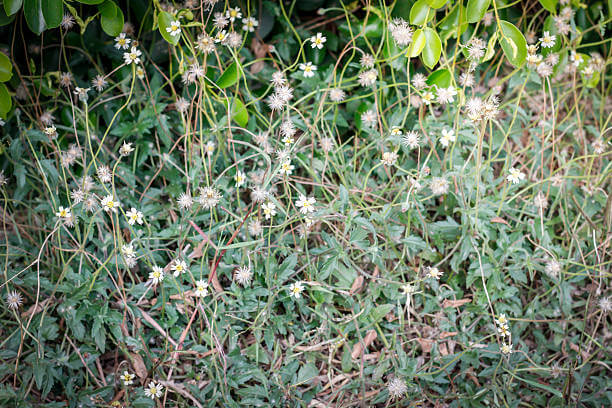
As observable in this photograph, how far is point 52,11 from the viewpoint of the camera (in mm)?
1151

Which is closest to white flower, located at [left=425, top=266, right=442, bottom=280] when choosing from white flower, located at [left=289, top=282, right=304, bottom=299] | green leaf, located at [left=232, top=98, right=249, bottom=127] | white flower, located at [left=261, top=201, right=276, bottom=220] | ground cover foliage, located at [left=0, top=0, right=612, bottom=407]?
ground cover foliage, located at [left=0, top=0, right=612, bottom=407]

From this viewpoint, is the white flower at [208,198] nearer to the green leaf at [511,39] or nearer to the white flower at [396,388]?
the white flower at [396,388]

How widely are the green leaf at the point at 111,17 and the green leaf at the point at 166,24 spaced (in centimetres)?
11

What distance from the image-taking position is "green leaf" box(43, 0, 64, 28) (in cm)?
115

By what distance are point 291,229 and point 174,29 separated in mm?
605

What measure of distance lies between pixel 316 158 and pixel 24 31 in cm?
96

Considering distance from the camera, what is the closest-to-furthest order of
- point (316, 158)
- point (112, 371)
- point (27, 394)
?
point (27, 394)
point (112, 371)
point (316, 158)

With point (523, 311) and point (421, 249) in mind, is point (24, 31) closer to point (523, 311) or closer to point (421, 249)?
point (421, 249)

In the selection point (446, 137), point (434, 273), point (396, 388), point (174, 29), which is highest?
point (174, 29)

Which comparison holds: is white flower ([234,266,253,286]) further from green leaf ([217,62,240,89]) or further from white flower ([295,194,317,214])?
green leaf ([217,62,240,89])

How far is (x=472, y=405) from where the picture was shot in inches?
48.9

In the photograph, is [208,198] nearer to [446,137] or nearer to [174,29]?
[174,29]

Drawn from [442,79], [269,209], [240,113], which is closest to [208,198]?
[269,209]

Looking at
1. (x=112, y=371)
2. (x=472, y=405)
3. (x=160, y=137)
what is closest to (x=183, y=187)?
(x=160, y=137)
